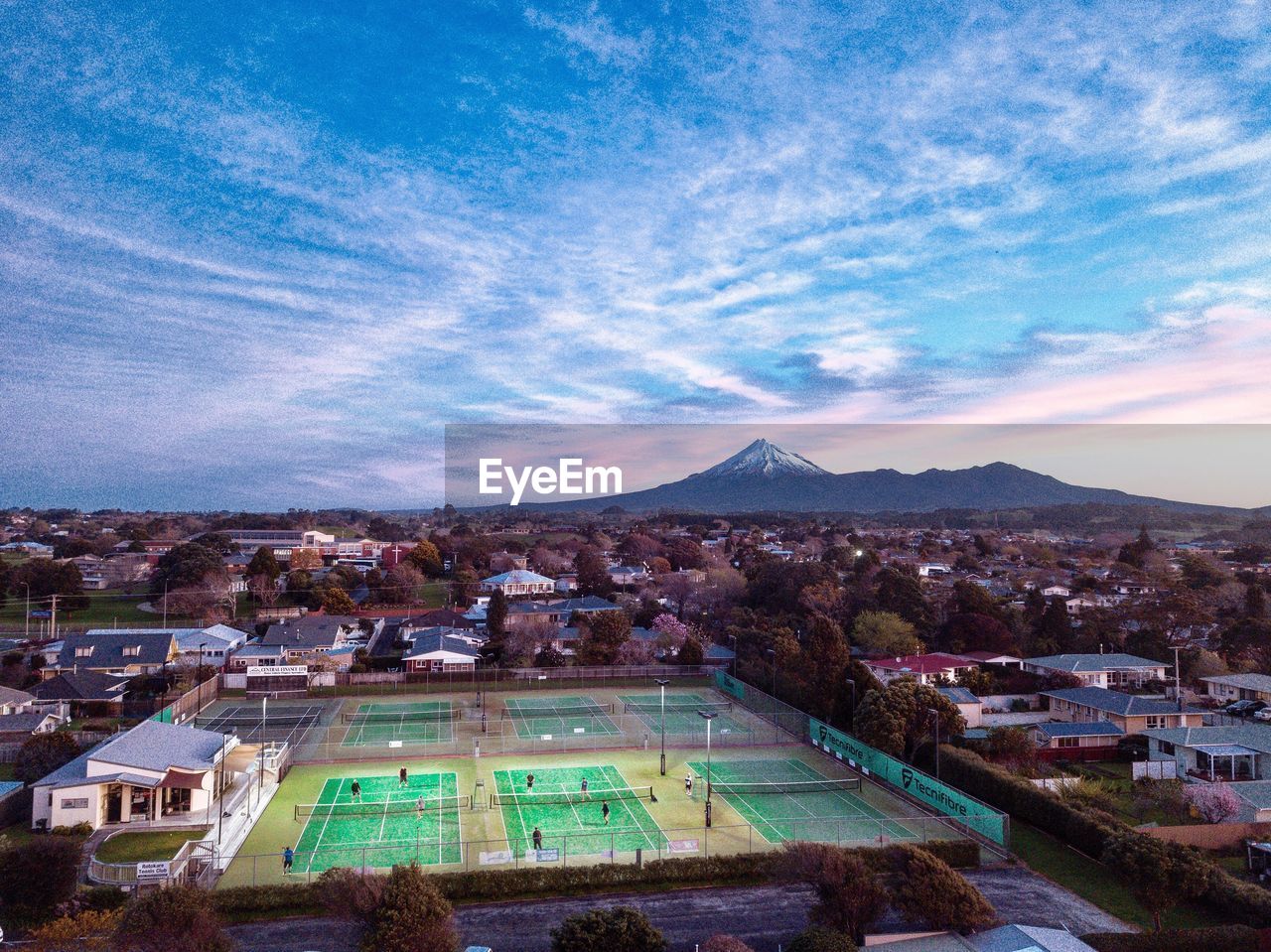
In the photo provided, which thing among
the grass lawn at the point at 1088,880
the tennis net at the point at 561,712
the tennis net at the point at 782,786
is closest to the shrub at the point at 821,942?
the grass lawn at the point at 1088,880

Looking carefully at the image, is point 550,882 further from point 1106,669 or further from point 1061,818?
point 1106,669

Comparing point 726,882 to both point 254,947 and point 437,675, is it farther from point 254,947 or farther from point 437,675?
point 437,675

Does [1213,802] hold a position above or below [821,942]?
below

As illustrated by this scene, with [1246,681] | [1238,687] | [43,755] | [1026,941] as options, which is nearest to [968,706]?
[1238,687]

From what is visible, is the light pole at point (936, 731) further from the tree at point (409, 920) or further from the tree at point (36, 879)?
the tree at point (36, 879)

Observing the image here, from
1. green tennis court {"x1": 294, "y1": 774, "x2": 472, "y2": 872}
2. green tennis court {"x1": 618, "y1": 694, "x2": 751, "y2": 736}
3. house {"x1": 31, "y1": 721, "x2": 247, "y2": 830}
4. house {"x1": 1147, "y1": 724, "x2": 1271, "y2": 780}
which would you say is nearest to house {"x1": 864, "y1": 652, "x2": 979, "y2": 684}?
green tennis court {"x1": 618, "y1": 694, "x2": 751, "y2": 736}

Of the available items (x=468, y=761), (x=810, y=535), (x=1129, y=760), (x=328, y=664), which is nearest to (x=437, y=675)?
(x=328, y=664)
